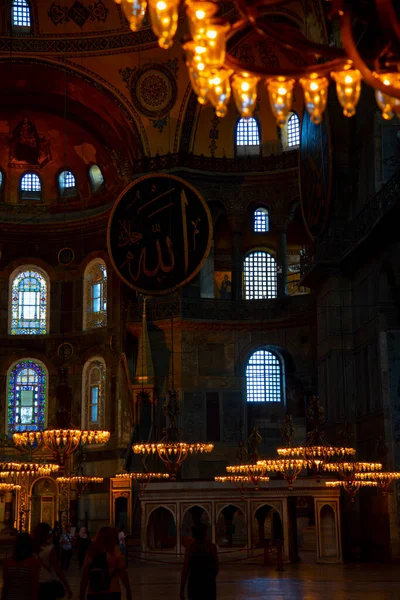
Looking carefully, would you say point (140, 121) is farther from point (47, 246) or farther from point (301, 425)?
point (301, 425)

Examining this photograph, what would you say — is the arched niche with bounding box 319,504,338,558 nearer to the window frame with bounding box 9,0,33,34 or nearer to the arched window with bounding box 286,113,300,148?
the arched window with bounding box 286,113,300,148

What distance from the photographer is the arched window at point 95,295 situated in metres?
28.5

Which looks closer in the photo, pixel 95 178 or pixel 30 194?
pixel 95 178

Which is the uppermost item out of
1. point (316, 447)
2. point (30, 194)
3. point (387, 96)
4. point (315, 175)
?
point (30, 194)

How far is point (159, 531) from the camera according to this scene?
21922 millimetres

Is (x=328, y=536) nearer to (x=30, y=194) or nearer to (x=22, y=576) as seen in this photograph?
(x=22, y=576)

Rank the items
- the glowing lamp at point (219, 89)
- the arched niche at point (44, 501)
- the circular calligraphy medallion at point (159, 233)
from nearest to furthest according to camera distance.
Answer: the glowing lamp at point (219, 89) → the circular calligraphy medallion at point (159, 233) → the arched niche at point (44, 501)

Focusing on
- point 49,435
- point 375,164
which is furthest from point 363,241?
point 49,435

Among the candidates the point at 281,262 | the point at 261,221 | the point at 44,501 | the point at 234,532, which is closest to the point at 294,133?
the point at 261,221

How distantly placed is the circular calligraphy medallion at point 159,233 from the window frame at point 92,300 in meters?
8.07

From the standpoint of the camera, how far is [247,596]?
40.3 feet

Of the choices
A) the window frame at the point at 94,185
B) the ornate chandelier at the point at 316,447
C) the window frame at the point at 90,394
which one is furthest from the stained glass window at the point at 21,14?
the ornate chandelier at the point at 316,447

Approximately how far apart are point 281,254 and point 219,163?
2.97 meters

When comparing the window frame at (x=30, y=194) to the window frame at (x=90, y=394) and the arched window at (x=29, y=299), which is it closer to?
the arched window at (x=29, y=299)
